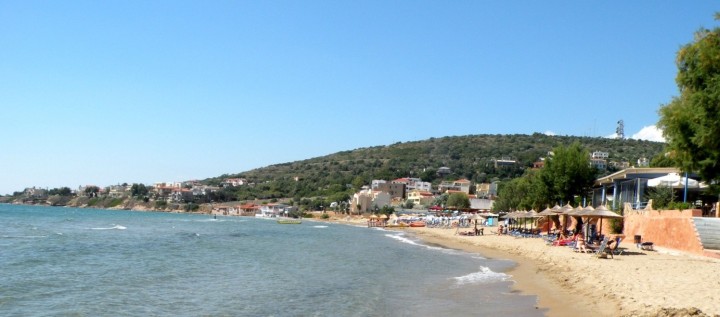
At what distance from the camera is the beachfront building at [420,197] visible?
419 feet

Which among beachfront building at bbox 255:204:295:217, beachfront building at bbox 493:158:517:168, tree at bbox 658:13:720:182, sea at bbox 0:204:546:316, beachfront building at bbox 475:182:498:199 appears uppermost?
beachfront building at bbox 493:158:517:168

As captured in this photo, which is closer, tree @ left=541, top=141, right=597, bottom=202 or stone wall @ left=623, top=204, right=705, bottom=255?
stone wall @ left=623, top=204, right=705, bottom=255

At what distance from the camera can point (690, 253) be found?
22641 millimetres

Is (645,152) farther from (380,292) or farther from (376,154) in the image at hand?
(380,292)

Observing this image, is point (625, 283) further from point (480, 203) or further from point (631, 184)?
point (480, 203)

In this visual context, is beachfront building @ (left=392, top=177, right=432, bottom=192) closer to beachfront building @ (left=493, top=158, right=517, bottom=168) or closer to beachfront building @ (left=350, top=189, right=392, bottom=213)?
beachfront building @ (left=493, top=158, right=517, bottom=168)

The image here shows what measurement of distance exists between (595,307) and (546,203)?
3783cm

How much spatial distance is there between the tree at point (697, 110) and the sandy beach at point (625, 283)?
342 centimetres

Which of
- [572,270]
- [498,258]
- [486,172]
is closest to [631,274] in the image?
[572,270]

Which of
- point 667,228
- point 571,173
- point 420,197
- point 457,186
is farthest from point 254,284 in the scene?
point 457,186

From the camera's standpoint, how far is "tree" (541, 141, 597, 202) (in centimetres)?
4497

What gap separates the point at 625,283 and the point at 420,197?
115m

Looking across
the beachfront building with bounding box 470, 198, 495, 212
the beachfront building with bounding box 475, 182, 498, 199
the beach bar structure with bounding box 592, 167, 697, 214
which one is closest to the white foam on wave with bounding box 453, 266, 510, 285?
the beach bar structure with bounding box 592, 167, 697, 214

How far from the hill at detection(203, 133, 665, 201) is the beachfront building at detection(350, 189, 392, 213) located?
8921 millimetres
